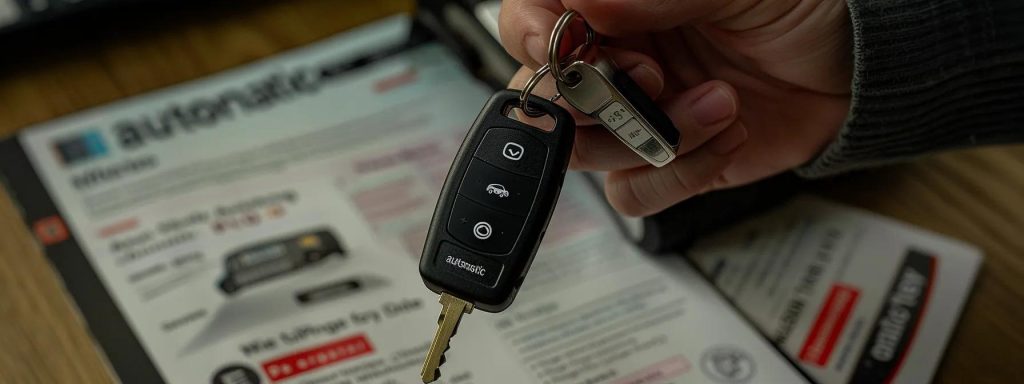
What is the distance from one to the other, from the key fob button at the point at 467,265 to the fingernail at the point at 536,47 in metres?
0.10

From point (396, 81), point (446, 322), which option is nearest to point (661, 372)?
point (446, 322)

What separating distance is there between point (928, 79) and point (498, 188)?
0.79 feet

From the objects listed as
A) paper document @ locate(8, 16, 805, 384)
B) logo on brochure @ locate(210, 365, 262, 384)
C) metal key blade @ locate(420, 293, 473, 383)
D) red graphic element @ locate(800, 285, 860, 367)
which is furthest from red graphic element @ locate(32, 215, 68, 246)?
red graphic element @ locate(800, 285, 860, 367)

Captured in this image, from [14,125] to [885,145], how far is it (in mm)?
500

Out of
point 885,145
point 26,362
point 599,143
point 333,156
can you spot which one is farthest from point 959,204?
point 26,362

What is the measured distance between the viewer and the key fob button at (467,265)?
1.25 ft

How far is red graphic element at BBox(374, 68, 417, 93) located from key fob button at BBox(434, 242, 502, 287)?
282mm

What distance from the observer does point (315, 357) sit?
19.3 inches

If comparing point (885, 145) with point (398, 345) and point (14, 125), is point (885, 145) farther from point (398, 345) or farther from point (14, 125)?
point (14, 125)

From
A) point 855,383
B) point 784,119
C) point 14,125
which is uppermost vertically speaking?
point 14,125

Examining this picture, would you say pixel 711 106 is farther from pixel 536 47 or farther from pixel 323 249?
pixel 323 249

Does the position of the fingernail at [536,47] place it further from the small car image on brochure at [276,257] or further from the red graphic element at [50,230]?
the red graphic element at [50,230]

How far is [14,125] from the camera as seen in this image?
0.62m

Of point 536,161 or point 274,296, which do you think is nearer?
point 536,161
